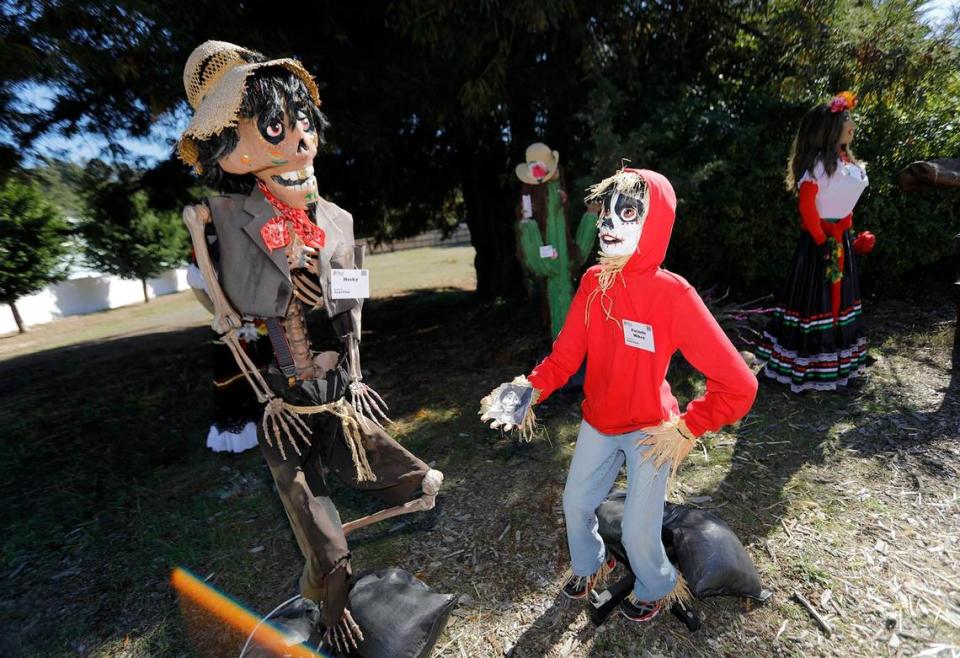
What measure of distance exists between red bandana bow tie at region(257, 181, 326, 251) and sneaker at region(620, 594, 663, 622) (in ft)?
7.34

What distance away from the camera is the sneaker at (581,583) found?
2502 mm

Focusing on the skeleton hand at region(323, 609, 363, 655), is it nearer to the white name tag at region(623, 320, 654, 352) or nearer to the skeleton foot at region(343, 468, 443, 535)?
the skeleton foot at region(343, 468, 443, 535)

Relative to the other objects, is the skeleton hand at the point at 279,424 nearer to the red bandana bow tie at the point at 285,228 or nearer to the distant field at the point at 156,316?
the red bandana bow tie at the point at 285,228

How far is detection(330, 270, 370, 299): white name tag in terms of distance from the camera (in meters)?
2.35

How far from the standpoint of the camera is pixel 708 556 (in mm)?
2383

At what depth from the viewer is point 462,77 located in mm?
5039

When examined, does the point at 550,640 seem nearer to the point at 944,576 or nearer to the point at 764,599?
the point at 764,599

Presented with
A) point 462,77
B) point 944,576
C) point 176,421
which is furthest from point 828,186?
point 176,421

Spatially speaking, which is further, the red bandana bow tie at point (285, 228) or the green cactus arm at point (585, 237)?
the green cactus arm at point (585, 237)

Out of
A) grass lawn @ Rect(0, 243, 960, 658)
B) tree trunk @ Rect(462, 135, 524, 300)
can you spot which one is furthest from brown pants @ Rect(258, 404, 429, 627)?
tree trunk @ Rect(462, 135, 524, 300)

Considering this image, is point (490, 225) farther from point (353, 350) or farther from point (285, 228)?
point (285, 228)

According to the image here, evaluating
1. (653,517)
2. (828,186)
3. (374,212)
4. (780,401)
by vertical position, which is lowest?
(780,401)

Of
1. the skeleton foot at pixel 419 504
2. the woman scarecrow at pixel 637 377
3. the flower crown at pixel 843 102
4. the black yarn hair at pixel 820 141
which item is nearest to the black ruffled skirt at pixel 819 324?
the black yarn hair at pixel 820 141

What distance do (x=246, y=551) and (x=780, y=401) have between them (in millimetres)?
4244
